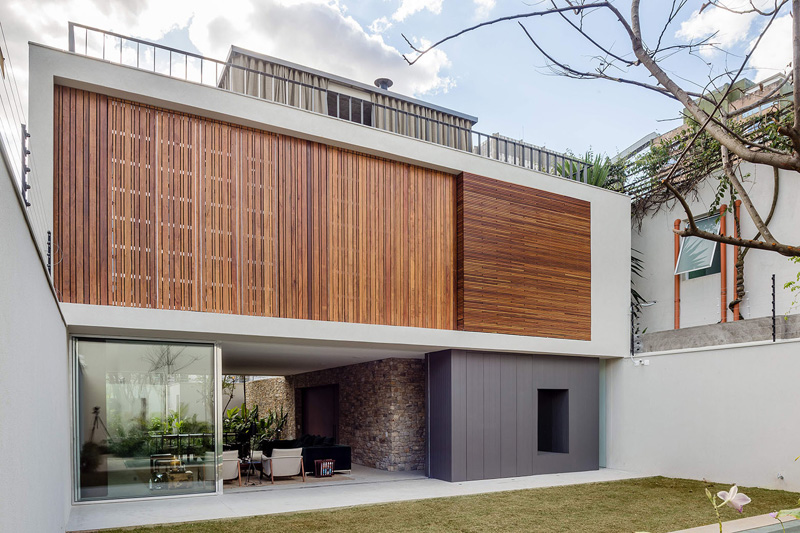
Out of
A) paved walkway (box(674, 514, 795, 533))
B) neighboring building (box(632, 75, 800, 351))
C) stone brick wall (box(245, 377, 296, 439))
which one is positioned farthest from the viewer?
stone brick wall (box(245, 377, 296, 439))

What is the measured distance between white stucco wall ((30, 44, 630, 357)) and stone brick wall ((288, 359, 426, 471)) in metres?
2.14

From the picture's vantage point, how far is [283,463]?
1123 centimetres

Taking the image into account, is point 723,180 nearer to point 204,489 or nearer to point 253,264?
point 253,264

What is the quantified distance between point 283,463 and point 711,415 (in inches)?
316

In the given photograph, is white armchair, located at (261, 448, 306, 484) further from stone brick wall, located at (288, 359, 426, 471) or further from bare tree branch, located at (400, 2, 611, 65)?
bare tree branch, located at (400, 2, 611, 65)

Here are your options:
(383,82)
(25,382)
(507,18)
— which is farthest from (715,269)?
(25,382)

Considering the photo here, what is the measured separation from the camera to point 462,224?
→ 11414mm

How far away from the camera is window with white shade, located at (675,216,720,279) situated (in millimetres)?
13484

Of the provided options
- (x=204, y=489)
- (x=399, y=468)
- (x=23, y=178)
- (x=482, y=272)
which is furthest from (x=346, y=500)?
(x=23, y=178)

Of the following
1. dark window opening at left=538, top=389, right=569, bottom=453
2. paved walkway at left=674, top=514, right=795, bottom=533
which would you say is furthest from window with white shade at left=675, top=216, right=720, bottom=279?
paved walkway at left=674, top=514, right=795, bottom=533

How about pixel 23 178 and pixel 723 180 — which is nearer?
pixel 23 178

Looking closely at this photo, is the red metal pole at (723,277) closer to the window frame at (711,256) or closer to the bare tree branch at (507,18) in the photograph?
the window frame at (711,256)

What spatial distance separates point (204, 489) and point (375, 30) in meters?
10.5

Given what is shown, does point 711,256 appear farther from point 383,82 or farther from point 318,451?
point 318,451
